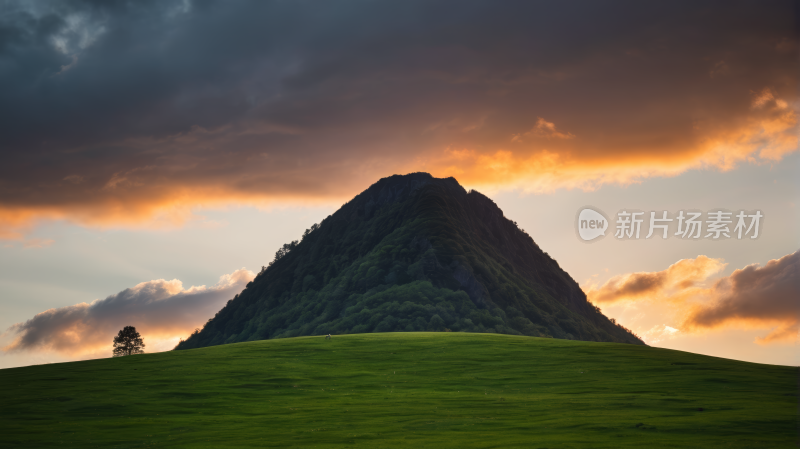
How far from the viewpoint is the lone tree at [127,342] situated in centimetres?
17175

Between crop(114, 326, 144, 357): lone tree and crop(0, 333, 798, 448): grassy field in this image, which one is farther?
crop(114, 326, 144, 357): lone tree

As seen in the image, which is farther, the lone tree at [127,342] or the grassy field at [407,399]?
the lone tree at [127,342]

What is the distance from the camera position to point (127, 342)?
17262cm

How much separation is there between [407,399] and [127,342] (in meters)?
139

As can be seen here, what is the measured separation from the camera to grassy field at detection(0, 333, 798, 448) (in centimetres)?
4512

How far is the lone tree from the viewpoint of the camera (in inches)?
6762

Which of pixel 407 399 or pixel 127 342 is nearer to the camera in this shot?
pixel 407 399

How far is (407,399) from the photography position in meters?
61.5

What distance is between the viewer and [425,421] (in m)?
51.0

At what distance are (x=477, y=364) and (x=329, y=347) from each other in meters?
28.7

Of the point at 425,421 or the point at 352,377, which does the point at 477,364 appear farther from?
the point at 425,421

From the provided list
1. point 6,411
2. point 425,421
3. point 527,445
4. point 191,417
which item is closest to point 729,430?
point 527,445

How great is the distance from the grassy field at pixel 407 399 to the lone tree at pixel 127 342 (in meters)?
85.7

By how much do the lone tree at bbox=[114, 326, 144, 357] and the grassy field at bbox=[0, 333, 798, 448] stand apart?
281 ft
